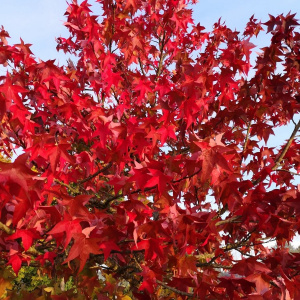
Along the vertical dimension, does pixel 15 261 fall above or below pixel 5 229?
below

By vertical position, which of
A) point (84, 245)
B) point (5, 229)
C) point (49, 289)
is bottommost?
point (49, 289)

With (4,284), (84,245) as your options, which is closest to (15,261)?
(4,284)

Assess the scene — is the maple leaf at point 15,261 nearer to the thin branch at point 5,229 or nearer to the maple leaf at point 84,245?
the thin branch at point 5,229

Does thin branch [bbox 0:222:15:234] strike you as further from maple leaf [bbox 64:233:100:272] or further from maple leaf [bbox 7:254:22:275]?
maple leaf [bbox 64:233:100:272]

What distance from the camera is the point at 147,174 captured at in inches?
70.8

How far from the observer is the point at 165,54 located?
4527 mm

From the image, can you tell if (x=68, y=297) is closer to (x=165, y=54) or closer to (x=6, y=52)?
(x=6, y=52)

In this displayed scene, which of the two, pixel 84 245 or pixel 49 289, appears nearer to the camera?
pixel 84 245

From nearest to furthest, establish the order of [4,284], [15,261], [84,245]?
[84,245], [15,261], [4,284]

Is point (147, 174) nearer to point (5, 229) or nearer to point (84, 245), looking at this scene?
point (84, 245)

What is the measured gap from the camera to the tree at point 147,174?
1801mm

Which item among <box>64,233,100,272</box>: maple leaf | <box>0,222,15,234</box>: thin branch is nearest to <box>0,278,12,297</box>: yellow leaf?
<box>0,222,15,234</box>: thin branch

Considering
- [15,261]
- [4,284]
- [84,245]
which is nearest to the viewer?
[84,245]

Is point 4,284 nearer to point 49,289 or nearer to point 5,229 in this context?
point 49,289
